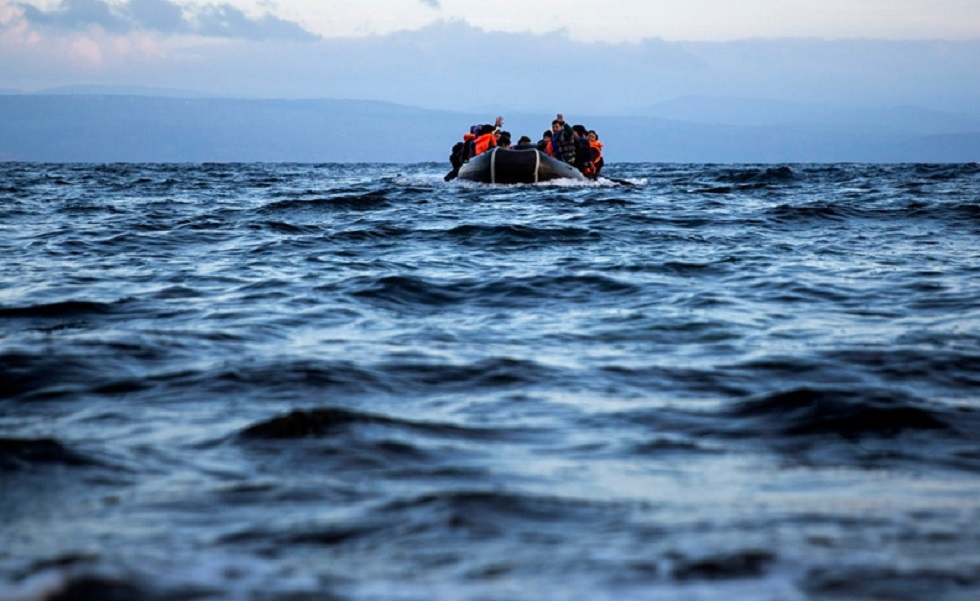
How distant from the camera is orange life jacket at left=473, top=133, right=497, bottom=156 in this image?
84.9ft

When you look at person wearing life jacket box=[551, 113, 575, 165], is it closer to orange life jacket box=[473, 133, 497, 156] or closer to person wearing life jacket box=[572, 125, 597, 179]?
person wearing life jacket box=[572, 125, 597, 179]

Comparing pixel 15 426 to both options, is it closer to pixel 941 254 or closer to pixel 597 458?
pixel 597 458

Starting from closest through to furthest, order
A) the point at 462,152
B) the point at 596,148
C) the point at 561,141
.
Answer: the point at 561,141, the point at 596,148, the point at 462,152

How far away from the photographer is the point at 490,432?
4.29 meters

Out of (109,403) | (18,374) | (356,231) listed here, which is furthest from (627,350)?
(356,231)

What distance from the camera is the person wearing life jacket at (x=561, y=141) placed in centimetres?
2488

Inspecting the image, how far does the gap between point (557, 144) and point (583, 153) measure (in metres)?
0.87

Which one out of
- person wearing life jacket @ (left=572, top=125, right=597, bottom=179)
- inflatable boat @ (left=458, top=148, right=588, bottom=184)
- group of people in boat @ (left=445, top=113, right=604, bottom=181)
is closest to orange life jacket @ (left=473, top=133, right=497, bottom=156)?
group of people in boat @ (left=445, top=113, right=604, bottom=181)

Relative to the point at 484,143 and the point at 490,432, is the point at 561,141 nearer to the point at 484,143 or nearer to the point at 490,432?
the point at 484,143

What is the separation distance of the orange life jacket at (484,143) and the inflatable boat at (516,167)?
4.02ft

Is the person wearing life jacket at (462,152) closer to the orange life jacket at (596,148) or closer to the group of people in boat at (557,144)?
the group of people in boat at (557,144)

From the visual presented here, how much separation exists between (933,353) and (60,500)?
15.3 ft

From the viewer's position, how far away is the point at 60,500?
3354 millimetres

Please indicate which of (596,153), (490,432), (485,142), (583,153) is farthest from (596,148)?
(490,432)
